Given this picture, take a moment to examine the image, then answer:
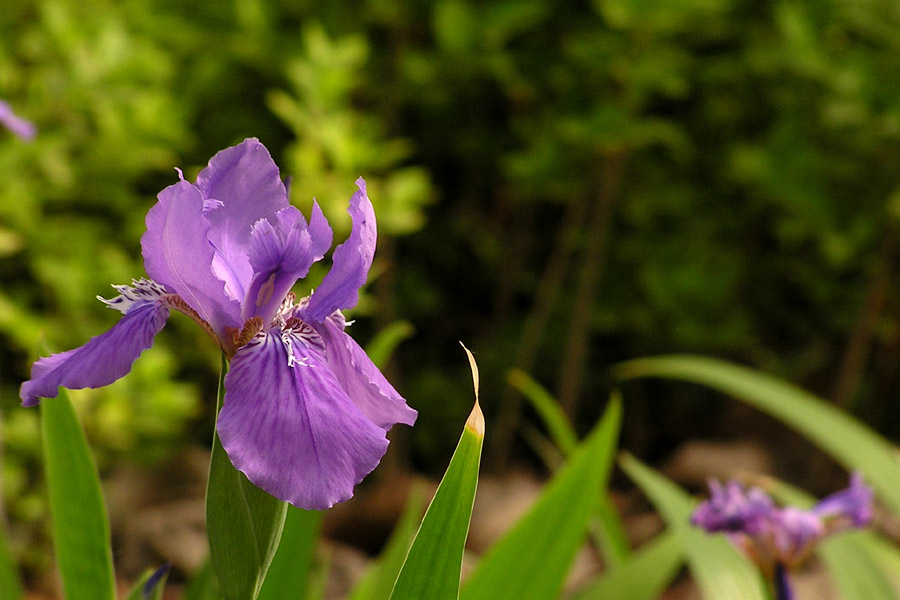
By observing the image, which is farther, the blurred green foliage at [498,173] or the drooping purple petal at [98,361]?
the blurred green foliage at [498,173]

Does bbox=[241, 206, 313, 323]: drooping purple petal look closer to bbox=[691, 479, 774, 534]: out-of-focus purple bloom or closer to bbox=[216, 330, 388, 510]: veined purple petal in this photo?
bbox=[216, 330, 388, 510]: veined purple petal

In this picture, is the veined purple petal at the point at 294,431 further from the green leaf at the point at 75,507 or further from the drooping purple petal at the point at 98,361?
the green leaf at the point at 75,507

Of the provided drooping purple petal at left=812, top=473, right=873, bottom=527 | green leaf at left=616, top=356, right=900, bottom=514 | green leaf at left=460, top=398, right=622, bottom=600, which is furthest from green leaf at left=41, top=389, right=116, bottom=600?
green leaf at left=616, top=356, right=900, bottom=514

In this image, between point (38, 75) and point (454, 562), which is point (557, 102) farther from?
point (454, 562)

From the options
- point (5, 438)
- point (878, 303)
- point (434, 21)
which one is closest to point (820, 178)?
point (878, 303)

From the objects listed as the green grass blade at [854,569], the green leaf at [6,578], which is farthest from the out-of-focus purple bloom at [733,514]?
the green leaf at [6,578]
